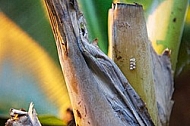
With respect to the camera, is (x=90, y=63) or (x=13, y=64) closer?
(x=90, y=63)

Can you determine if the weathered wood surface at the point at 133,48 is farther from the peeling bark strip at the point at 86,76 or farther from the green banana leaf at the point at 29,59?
the green banana leaf at the point at 29,59

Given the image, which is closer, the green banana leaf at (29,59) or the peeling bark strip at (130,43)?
the peeling bark strip at (130,43)

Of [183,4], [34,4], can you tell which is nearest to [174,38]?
[183,4]

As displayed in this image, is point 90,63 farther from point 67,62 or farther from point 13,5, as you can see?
point 13,5

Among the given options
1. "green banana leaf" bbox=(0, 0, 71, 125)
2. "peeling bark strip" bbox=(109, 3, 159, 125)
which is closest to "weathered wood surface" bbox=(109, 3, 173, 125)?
"peeling bark strip" bbox=(109, 3, 159, 125)

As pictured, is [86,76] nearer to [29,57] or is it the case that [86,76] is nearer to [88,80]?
[88,80]

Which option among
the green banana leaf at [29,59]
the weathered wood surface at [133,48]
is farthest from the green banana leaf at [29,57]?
the weathered wood surface at [133,48]

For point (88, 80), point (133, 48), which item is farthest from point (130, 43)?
point (88, 80)
